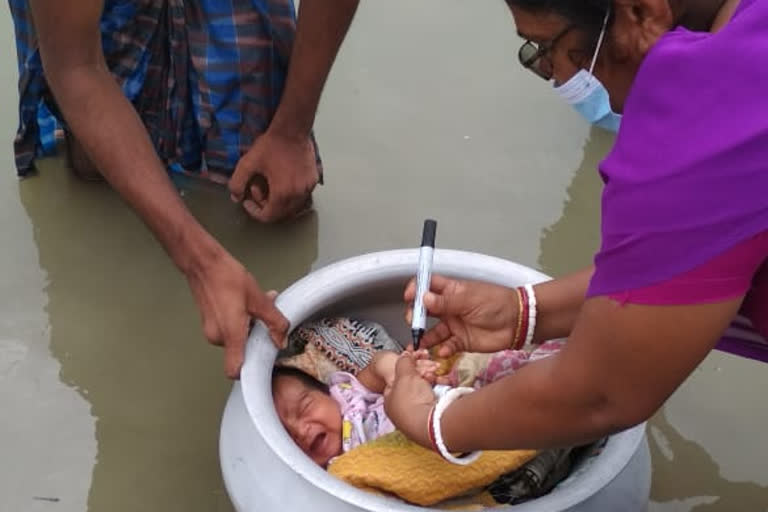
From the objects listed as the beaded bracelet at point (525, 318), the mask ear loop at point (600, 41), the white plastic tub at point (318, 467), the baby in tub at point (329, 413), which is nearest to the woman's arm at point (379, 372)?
the baby in tub at point (329, 413)

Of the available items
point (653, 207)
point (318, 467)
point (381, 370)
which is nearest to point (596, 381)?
point (653, 207)

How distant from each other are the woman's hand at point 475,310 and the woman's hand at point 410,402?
104mm

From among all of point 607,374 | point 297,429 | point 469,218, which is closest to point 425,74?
point 469,218

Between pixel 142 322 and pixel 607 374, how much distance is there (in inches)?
48.0

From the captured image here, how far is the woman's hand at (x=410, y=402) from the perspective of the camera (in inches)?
53.1

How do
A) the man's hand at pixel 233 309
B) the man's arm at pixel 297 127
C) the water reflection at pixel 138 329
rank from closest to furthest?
1. the man's hand at pixel 233 309
2. the water reflection at pixel 138 329
3. the man's arm at pixel 297 127

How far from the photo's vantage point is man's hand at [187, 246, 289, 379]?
1.55m

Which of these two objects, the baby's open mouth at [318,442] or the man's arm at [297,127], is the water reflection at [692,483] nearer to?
the baby's open mouth at [318,442]

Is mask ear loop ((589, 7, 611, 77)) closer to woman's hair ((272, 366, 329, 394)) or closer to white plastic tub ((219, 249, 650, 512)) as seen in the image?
white plastic tub ((219, 249, 650, 512))

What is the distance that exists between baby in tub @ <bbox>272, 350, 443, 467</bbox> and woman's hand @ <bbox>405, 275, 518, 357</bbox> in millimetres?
158

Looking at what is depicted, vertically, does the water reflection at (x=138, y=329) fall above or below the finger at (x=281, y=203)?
below

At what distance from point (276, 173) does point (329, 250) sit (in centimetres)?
21

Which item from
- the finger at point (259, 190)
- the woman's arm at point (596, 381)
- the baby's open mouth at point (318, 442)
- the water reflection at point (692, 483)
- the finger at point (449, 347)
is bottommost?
the water reflection at point (692, 483)

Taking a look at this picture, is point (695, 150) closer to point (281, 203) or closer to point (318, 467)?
point (318, 467)
